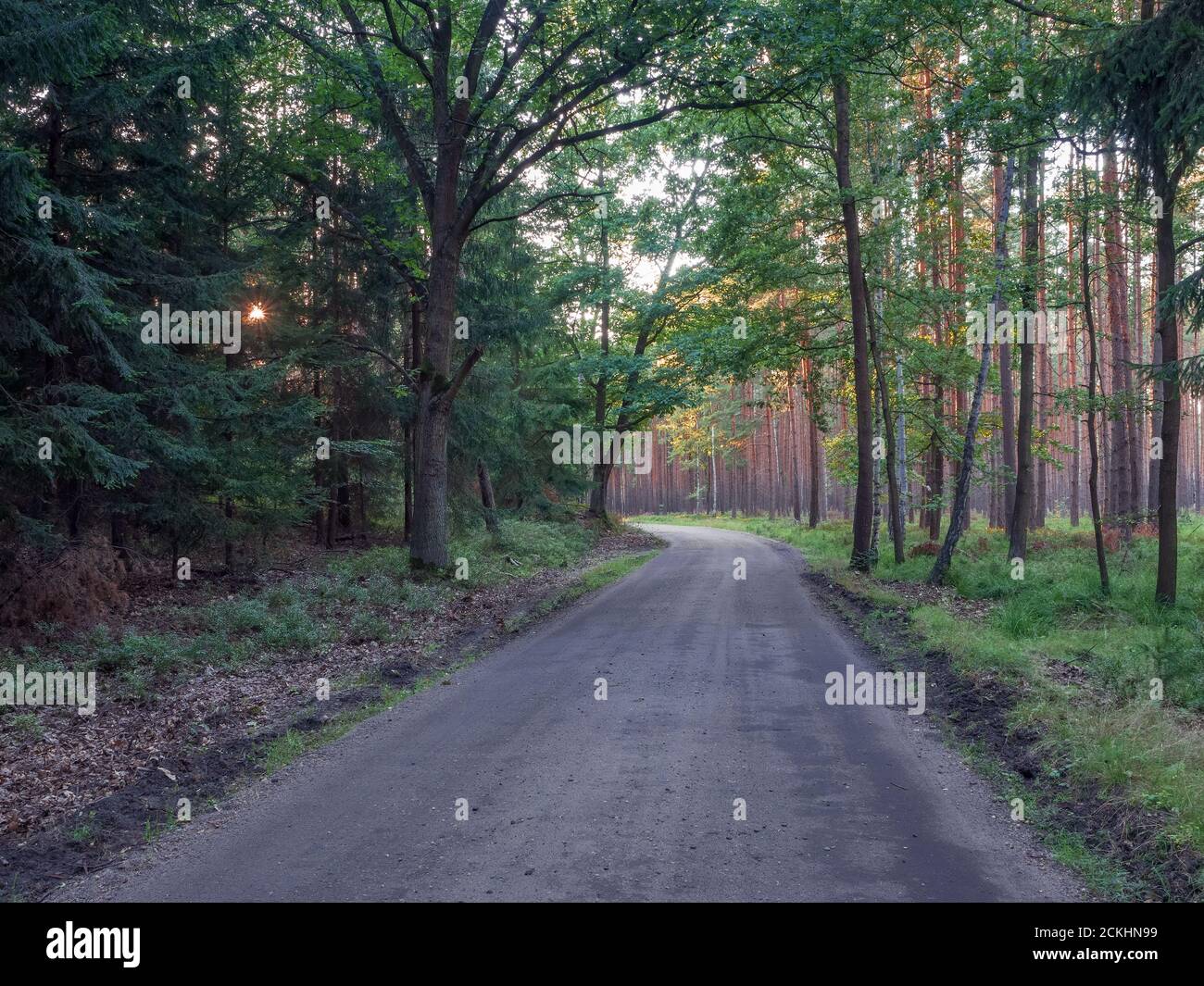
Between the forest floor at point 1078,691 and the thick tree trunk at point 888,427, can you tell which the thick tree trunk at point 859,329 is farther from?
the forest floor at point 1078,691

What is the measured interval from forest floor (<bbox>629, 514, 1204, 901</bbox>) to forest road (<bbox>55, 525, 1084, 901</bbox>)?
1.36ft

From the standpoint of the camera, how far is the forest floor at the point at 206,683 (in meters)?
5.23

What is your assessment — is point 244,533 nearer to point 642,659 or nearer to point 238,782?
point 642,659

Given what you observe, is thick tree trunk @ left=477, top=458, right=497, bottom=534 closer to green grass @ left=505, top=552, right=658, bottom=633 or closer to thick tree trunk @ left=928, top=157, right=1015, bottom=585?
green grass @ left=505, top=552, right=658, bottom=633

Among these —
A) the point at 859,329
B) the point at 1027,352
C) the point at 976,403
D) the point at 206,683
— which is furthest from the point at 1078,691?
the point at 859,329

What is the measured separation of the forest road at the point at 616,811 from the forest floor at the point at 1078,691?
42 cm

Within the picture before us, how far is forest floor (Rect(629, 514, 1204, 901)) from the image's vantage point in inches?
182

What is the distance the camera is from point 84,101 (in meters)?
11.5

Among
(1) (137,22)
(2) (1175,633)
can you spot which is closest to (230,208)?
(1) (137,22)

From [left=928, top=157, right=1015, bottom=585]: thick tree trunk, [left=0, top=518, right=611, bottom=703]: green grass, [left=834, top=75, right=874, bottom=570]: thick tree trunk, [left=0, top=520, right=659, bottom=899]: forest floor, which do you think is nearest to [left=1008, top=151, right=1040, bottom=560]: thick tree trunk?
[left=928, top=157, right=1015, bottom=585]: thick tree trunk

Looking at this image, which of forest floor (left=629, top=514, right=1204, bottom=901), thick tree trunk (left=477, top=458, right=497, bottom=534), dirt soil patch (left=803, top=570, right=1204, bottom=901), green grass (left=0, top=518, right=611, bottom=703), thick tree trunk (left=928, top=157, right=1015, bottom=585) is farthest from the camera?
thick tree trunk (left=477, top=458, right=497, bottom=534)

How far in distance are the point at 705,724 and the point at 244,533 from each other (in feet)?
37.6

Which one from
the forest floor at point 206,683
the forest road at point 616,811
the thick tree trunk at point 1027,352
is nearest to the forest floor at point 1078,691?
the forest road at point 616,811

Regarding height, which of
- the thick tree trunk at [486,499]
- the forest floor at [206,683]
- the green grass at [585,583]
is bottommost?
the green grass at [585,583]
